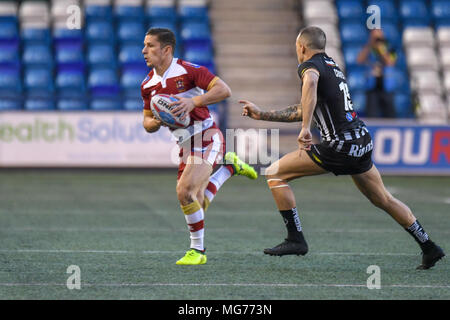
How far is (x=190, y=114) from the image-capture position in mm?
6930

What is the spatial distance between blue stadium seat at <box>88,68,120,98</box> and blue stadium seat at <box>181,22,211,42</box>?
1945 millimetres

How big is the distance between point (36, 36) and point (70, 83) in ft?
5.17

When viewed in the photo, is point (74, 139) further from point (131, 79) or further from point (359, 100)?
point (359, 100)

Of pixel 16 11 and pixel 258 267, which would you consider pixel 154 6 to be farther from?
pixel 258 267

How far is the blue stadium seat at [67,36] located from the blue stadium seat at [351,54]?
19.5 ft

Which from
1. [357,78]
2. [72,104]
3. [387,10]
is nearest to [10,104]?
[72,104]

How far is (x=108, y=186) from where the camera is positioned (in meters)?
13.9

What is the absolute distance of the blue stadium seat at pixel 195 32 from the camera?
18484mm

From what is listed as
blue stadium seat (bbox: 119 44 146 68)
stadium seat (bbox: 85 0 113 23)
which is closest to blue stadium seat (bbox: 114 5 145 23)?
stadium seat (bbox: 85 0 113 23)

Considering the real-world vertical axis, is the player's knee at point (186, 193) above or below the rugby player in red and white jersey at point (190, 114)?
below

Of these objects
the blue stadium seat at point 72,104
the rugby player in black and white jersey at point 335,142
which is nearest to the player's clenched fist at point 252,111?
the rugby player in black and white jersey at point 335,142

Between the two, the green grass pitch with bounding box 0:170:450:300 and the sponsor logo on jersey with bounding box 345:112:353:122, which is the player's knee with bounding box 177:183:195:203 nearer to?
the green grass pitch with bounding box 0:170:450:300

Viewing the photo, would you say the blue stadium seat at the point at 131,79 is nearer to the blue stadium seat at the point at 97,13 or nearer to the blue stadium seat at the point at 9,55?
the blue stadium seat at the point at 97,13

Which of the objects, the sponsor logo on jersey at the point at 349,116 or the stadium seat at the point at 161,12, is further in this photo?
the stadium seat at the point at 161,12
